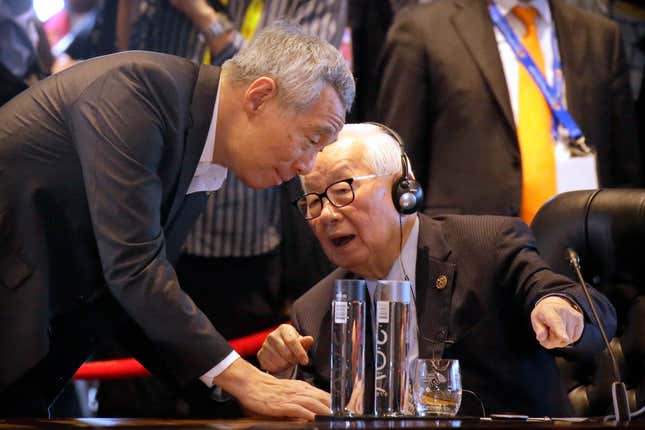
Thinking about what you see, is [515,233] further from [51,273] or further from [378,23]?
[378,23]

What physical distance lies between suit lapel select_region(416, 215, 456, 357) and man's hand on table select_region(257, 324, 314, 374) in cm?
33

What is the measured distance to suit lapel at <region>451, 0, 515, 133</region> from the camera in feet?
11.4

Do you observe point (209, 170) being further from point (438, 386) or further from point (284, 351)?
point (438, 386)

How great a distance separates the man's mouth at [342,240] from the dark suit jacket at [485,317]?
148 mm

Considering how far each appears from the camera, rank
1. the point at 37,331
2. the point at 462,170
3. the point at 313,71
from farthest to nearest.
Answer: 1. the point at 462,170
2. the point at 313,71
3. the point at 37,331

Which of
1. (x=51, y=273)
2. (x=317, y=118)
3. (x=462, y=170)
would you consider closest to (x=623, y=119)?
(x=462, y=170)

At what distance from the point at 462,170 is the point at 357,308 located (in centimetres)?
151

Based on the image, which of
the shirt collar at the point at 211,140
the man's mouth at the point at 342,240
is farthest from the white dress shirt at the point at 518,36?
the shirt collar at the point at 211,140

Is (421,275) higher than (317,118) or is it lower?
lower

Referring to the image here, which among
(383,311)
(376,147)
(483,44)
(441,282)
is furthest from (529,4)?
(383,311)

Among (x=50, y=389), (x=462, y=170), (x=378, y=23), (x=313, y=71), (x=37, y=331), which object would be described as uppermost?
(x=378, y=23)

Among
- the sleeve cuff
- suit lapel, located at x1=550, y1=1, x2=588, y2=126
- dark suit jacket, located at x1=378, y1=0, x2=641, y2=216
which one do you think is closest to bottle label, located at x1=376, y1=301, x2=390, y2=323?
the sleeve cuff

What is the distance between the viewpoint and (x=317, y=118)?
239 centimetres

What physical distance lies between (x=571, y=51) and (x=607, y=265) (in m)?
1.30
